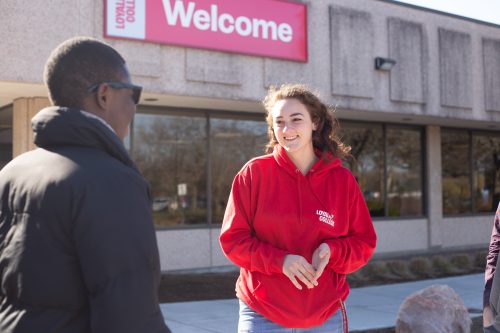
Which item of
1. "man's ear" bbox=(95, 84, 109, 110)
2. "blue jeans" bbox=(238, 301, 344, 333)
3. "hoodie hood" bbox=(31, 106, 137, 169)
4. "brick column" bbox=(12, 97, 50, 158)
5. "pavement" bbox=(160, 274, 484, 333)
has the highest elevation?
"brick column" bbox=(12, 97, 50, 158)

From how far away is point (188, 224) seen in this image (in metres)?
11.5

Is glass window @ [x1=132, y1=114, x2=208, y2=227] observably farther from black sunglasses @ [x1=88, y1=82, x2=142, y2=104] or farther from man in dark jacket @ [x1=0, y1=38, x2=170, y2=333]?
man in dark jacket @ [x1=0, y1=38, x2=170, y2=333]

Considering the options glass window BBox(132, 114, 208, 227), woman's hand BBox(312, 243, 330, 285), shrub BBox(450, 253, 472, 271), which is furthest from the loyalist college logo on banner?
woman's hand BBox(312, 243, 330, 285)

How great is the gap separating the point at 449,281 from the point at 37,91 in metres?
7.10

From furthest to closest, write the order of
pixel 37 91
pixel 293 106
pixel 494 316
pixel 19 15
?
pixel 37 91
pixel 19 15
pixel 494 316
pixel 293 106

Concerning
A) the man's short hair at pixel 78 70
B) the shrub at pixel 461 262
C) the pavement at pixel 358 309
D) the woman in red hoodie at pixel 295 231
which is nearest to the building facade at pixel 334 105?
the shrub at pixel 461 262

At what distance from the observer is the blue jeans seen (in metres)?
2.94

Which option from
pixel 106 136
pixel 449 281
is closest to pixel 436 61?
pixel 449 281

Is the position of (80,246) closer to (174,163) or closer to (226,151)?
(174,163)

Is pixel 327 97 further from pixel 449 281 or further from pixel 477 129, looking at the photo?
pixel 477 129

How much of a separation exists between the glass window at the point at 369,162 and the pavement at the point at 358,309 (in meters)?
3.87

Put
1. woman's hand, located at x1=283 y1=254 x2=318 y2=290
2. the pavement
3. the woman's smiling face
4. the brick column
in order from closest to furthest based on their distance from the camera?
woman's hand, located at x1=283 y1=254 x2=318 y2=290
the woman's smiling face
the pavement
the brick column

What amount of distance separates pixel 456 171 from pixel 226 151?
22.0 ft

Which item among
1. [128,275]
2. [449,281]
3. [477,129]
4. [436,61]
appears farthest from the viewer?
[477,129]
